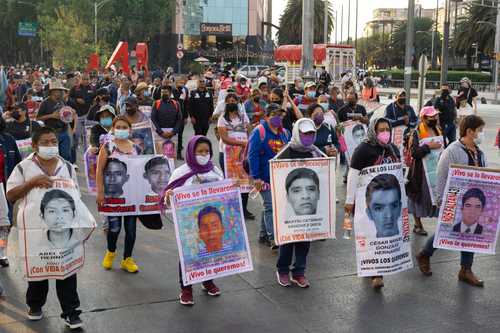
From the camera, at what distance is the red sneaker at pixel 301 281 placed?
21.8 feet

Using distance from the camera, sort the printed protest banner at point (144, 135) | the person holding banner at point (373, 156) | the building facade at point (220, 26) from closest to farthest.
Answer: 1. the person holding banner at point (373, 156)
2. the printed protest banner at point (144, 135)
3. the building facade at point (220, 26)

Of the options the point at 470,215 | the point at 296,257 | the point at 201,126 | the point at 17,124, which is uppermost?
the point at 17,124

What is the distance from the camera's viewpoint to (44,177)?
5266mm

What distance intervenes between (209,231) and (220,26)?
79.5 metres

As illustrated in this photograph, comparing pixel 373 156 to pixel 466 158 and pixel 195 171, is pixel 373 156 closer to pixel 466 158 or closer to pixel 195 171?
pixel 466 158

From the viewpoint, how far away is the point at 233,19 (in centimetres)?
8425

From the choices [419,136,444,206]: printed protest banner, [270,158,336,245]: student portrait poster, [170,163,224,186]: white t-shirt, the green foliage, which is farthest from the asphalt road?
the green foliage

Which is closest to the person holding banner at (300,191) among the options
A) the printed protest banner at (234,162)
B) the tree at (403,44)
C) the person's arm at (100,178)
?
the person's arm at (100,178)

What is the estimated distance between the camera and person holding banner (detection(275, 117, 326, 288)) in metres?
6.58

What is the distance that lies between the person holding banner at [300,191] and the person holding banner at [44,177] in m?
2.10

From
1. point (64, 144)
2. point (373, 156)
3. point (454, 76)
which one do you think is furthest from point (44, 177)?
point (454, 76)

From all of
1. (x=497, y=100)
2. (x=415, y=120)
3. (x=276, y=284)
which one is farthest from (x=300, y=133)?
(x=497, y=100)

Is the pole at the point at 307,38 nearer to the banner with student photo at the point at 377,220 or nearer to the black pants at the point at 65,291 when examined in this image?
the banner with student photo at the point at 377,220

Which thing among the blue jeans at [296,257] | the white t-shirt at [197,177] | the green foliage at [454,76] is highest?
the white t-shirt at [197,177]
